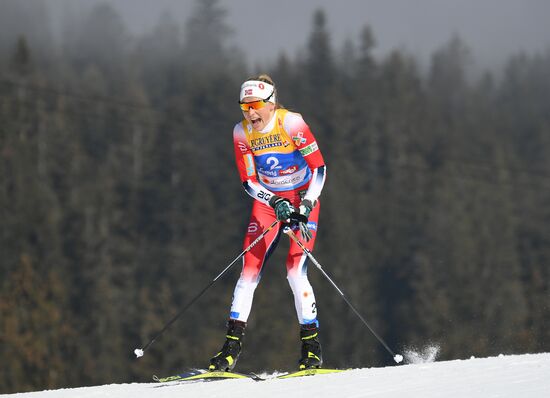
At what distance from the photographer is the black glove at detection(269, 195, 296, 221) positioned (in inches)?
340

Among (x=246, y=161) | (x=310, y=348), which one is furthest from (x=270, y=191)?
(x=310, y=348)

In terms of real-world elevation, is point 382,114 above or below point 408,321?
above

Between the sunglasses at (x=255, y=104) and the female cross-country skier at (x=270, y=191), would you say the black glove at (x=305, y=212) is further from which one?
the sunglasses at (x=255, y=104)

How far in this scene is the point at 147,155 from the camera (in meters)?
94.4

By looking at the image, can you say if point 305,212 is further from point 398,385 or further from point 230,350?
point 398,385

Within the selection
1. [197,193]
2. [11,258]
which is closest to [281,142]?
[11,258]

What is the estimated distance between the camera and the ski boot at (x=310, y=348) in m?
8.80

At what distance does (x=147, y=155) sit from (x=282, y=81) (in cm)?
3339

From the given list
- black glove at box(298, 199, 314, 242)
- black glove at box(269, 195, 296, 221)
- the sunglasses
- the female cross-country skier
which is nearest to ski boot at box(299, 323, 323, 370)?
the female cross-country skier

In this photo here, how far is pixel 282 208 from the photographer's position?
8633 millimetres

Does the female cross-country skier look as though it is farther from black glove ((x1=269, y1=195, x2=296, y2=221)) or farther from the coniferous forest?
the coniferous forest

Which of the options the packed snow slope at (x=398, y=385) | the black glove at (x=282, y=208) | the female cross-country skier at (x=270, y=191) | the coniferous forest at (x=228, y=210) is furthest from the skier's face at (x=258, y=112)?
the coniferous forest at (x=228, y=210)

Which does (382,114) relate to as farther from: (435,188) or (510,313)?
(510,313)

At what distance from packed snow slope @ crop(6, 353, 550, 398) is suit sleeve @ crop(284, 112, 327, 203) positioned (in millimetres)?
1531
